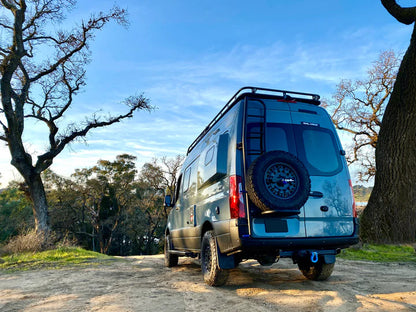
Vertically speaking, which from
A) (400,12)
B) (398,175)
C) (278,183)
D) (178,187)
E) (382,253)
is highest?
(400,12)

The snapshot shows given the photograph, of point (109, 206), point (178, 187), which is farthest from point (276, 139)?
point (109, 206)

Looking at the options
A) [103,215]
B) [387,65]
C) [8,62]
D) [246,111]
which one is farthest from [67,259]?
[103,215]

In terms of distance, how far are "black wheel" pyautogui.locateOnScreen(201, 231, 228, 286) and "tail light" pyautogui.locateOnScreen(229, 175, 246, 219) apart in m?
0.78

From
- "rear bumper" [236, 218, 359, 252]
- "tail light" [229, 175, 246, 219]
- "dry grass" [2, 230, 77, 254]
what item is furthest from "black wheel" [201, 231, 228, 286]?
"dry grass" [2, 230, 77, 254]

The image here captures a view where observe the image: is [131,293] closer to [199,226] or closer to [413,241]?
[199,226]

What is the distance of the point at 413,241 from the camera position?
9.23 metres

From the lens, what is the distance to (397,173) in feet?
31.5

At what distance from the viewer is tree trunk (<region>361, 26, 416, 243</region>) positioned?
370 inches

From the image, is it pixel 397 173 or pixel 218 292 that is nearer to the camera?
pixel 218 292

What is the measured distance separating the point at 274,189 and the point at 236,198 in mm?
488

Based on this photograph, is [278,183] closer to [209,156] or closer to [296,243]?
[296,243]

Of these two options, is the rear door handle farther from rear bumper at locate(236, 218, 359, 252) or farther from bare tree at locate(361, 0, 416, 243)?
bare tree at locate(361, 0, 416, 243)

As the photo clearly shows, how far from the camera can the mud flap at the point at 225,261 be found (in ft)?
14.3

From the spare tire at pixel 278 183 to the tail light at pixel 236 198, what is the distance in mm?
127
